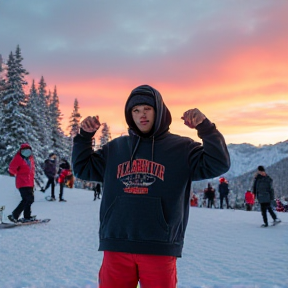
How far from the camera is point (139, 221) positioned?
2188mm

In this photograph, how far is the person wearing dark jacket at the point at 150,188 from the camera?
2170 mm

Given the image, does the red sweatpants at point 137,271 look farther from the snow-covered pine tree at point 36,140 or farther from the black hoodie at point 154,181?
the snow-covered pine tree at point 36,140

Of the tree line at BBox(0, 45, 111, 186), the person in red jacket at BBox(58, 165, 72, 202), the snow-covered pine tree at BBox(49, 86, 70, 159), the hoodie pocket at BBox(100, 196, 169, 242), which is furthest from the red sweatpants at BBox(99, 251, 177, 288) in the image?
the snow-covered pine tree at BBox(49, 86, 70, 159)

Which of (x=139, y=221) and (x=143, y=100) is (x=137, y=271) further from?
(x=143, y=100)

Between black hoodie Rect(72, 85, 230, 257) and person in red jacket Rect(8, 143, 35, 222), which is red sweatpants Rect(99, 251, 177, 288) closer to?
black hoodie Rect(72, 85, 230, 257)

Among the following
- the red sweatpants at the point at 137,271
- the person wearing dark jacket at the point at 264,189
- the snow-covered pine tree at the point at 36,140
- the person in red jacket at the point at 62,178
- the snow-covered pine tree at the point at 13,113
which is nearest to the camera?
the red sweatpants at the point at 137,271

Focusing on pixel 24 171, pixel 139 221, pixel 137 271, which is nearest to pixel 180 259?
pixel 137 271

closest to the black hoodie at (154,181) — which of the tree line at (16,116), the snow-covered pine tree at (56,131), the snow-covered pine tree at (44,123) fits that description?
the tree line at (16,116)

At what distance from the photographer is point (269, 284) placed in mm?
4754

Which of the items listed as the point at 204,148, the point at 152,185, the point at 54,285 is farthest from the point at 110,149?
the point at 54,285

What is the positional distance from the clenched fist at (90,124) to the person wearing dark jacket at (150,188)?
0.24 meters

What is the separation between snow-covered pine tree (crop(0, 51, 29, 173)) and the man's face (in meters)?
31.9

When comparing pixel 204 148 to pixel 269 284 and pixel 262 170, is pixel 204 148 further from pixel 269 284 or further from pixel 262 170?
pixel 262 170

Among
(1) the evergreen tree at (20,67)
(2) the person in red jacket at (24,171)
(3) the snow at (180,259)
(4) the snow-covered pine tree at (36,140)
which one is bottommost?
(3) the snow at (180,259)
